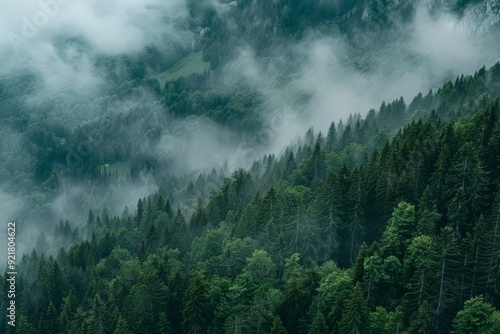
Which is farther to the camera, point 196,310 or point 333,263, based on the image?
point 196,310

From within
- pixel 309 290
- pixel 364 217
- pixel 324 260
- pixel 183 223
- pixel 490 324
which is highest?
pixel 183 223

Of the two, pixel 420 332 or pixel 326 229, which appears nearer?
pixel 420 332

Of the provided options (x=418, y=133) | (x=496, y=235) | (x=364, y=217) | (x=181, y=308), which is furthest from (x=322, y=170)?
(x=496, y=235)

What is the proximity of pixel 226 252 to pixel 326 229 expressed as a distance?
16995mm

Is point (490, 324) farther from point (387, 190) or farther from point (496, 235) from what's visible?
point (387, 190)

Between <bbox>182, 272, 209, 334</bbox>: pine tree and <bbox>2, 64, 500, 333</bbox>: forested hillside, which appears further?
<bbox>182, 272, 209, 334</bbox>: pine tree

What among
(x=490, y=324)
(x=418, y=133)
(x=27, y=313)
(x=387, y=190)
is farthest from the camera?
(x=27, y=313)

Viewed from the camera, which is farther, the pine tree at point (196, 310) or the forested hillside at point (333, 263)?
the pine tree at point (196, 310)

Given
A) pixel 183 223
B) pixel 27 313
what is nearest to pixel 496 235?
pixel 183 223

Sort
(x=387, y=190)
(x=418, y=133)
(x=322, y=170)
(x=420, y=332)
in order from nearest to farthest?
(x=420, y=332) → (x=387, y=190) → (x=418, y=133) → (x=322, y=170)

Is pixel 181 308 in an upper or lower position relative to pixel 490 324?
upper

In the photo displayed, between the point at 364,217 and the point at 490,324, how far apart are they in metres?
35.7

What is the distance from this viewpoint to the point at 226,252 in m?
110

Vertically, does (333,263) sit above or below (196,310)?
above
